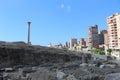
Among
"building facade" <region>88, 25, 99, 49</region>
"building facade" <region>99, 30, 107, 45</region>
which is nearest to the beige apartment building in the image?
"building facade" <region>88, 25, 99, 49</region>

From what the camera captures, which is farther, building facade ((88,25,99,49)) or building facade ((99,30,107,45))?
building facade ((99,30,107,45))

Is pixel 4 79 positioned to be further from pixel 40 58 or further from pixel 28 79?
pixel 40 58

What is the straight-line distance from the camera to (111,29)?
92.8 meters

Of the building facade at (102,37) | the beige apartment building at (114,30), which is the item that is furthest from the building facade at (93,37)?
the beige apartment building at (114,30)

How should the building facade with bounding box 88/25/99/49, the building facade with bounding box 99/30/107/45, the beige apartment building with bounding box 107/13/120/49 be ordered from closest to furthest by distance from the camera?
the beige apartment building with bounding box 107/13/120/49
the building facade with bounding box 88/25/99/49
the building facade with bounding box 99/30/107/45

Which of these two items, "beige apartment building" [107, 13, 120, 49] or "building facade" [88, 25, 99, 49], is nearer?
"beige apartment building" [107, 13, 120, 49]

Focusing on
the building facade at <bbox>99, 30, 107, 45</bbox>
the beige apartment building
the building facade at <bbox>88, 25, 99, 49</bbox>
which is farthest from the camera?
the building facade at <bbox>99, 30, 107, 45</bbox>

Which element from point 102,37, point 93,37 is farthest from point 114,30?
point 102,37

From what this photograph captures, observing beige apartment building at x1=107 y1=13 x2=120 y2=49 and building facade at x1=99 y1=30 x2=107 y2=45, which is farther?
building facade at x1=99 y1=30 x2=107 y2=45

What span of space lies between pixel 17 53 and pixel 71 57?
21.8 ft

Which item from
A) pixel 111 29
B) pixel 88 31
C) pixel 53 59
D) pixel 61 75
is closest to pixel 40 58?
pixel 53 59

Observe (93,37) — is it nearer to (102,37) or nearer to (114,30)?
(102,37)

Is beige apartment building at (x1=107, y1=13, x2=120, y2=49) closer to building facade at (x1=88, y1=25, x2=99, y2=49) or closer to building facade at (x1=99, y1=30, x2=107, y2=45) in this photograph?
building facade at (x1=88, y1=25, x2=99, y2=49)

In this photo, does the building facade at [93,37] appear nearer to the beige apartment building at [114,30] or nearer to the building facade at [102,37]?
the building facade at [102,37]
